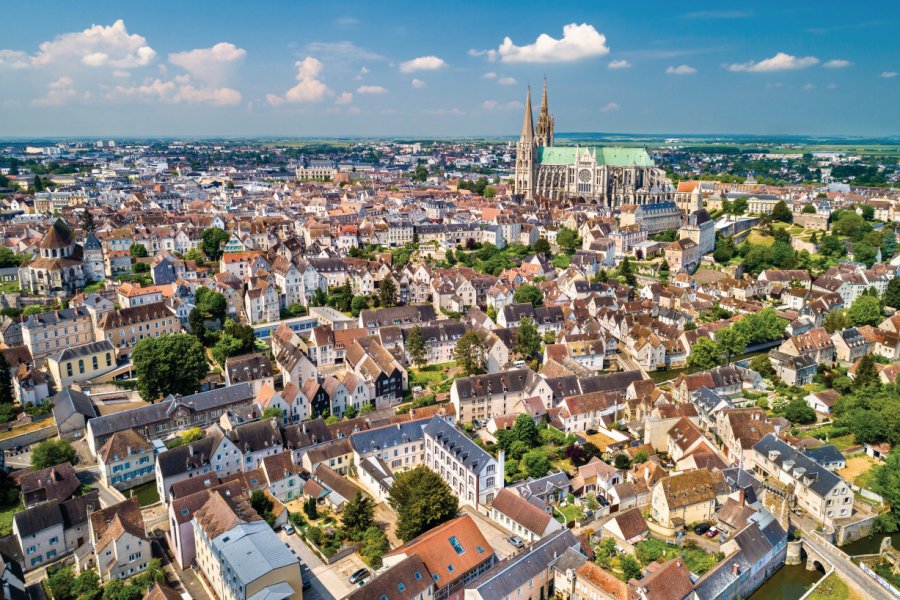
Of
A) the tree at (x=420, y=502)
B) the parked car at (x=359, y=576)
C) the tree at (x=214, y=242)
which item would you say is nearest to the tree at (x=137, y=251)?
the tree at (x=214, y=242)

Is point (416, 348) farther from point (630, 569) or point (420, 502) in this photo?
point (630, 569)

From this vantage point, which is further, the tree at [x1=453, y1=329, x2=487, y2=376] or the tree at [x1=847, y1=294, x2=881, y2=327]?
the tree at [x1=847, y1=294, x2=881, y2=327]

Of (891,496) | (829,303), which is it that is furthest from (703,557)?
(829,303)

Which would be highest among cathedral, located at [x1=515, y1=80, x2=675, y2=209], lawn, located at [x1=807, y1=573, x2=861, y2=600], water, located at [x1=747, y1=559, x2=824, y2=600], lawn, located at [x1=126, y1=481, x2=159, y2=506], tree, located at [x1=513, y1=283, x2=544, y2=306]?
cathedral, located at [x1=515, y1=80, x2=675, y2=209]

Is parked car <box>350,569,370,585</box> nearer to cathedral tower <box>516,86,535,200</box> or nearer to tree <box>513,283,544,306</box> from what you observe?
tree <box>513,283,544,306</box>

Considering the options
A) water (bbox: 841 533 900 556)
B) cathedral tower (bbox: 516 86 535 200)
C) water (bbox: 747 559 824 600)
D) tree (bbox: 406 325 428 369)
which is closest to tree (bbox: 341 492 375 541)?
water (bbox: 747 559 824 600)

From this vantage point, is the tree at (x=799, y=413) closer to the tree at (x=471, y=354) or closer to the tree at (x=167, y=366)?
the tree at (x=471, y=354)

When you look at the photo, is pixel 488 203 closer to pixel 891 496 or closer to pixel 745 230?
pixel 745 230

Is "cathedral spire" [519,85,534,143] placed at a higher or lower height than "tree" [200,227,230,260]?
higher
